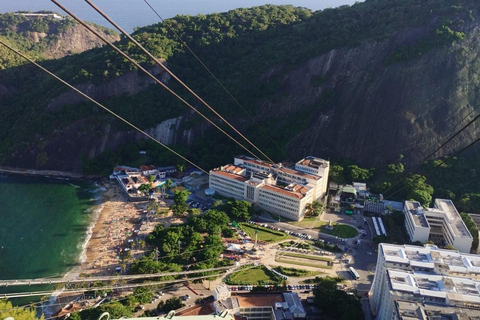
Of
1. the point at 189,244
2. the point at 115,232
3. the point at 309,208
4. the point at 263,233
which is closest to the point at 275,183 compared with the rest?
the point at 309,208

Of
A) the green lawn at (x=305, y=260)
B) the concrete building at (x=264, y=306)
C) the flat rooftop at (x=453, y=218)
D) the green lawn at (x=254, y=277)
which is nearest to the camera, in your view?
the concrete building at (x=264, y=306)

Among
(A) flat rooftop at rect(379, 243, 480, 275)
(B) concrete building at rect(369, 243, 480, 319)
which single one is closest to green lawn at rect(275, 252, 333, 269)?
(B) concrete building at rect(369, 243, 480, 319)

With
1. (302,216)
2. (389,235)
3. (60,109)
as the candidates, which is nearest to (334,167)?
(302,216)

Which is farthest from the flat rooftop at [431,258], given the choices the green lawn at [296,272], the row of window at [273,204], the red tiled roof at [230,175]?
the red tiled roof at [230,175]

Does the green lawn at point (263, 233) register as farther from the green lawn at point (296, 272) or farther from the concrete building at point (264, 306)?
the concrete building at point (264, 306)

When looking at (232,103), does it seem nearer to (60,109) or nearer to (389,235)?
(60,109)

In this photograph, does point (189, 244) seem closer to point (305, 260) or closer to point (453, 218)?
point (305, 260)

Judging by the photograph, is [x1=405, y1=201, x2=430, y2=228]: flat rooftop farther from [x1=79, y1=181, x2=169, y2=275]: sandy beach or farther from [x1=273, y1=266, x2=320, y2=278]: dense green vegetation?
[x1=79, y1=181, x2=169, y2=275]: sandy beach
